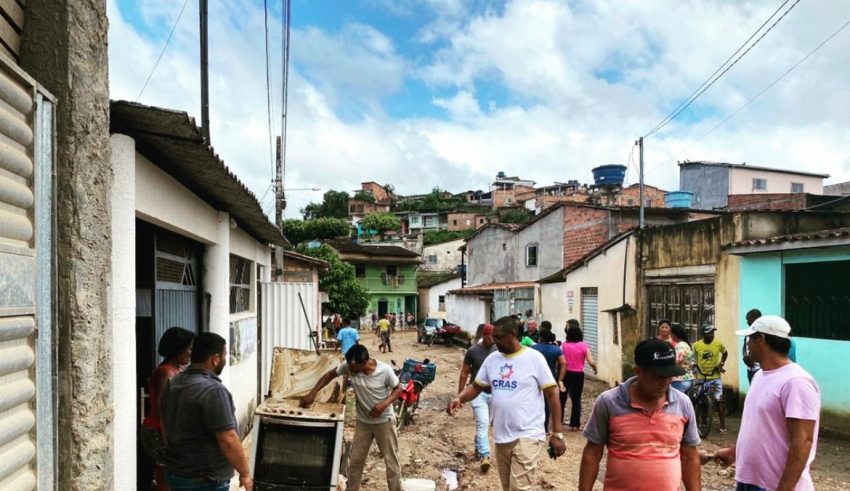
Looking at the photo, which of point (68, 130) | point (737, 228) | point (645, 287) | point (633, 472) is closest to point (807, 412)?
point (633, 472)

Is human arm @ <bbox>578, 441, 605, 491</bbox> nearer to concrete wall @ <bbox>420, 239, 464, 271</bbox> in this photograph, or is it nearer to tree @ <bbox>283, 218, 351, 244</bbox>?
concrete wall @ <bbox>420, 239, 464, 271</bbox>

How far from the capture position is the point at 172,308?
5.92 m

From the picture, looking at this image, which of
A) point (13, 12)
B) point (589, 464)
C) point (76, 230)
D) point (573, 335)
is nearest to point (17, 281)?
point (76, 230)

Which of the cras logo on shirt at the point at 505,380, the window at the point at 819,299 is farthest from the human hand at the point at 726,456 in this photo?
the window at the point at 819,299

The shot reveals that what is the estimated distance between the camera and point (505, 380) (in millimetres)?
4863

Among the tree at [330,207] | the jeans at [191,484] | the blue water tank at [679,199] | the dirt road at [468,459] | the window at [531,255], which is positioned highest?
the tree at [330,207]

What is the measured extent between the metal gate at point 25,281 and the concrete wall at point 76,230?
8 centimetres

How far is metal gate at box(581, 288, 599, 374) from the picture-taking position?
15.2 metres

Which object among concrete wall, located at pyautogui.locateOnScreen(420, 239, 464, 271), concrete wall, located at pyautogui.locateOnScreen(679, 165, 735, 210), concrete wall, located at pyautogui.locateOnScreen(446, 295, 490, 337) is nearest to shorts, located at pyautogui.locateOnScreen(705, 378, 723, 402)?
concrete wall, located at pyautogui.locateOnScreen(446, 295, 490, 337)

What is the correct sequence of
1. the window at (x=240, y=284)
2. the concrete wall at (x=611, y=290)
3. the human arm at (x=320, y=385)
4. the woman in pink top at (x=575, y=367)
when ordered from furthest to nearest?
1. the concrete wall at (x=611, y=290)
2. the woman in pink top at (x=575, y=367)
3. the window at (x=240, y=284)
4. the human arm at (x=320, y=385)

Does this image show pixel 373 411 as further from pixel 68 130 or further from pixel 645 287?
pixel 645 287

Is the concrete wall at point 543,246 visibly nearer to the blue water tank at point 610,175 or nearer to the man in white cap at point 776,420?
the blue water tank at point 610,175

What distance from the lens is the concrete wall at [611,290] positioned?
1358cm

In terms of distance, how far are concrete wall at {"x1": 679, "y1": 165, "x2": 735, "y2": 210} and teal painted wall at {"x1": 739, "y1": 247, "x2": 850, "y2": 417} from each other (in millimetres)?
25774
